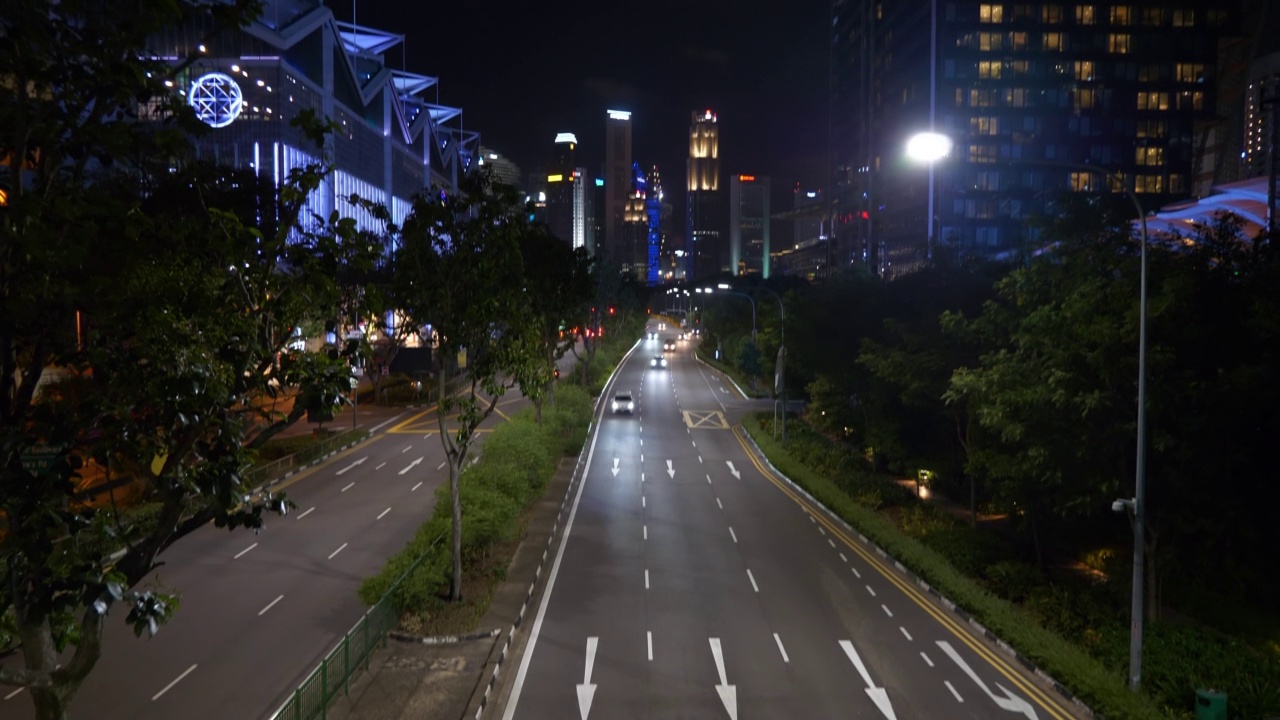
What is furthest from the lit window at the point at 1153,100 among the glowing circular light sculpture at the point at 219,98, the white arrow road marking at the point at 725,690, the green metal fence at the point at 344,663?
the green metal fence at the point at 344,663

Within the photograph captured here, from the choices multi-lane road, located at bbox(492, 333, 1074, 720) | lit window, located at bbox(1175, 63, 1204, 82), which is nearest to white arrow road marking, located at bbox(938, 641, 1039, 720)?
multi-lane road, located at bbox(492, 333, 1074, 720)

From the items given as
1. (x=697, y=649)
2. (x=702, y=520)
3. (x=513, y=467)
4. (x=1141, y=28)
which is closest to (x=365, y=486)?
(x=513, y=467)

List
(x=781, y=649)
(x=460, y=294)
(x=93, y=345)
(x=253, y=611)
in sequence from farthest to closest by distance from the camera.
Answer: (x=460, y=294) < (x=253, y=611) < (x=781, y=649) < (x=93, y=345)

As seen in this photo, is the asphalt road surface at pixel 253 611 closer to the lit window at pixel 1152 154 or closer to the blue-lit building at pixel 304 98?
the blue-lit building at pixel 304 98

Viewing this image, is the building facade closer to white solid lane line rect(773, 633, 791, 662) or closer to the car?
the car

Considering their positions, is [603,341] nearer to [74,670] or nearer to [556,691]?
[556,691]

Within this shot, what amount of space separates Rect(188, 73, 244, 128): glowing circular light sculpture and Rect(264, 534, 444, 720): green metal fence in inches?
2487

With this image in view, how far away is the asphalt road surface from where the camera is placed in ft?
45.1

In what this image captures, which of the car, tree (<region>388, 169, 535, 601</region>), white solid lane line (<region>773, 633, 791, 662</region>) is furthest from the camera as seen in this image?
the car

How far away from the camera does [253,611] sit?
58.9 ft

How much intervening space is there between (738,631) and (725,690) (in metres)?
3.06

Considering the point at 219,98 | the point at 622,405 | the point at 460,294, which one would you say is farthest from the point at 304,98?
the point at 460,294

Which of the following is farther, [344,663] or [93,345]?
[344,663]

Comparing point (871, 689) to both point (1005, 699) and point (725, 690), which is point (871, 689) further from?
point (725, 690)
